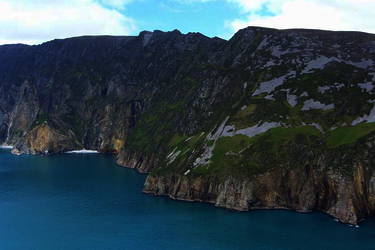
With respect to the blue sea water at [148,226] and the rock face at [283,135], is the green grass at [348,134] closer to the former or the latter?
the rock face at [283,135]

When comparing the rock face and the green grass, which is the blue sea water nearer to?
the rock face

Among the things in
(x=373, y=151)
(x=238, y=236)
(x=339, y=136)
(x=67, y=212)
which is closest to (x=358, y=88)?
(x=339, y=136)

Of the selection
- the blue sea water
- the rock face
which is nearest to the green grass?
the rock face

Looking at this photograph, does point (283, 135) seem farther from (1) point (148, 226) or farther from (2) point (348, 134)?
(1) point (148, 226)

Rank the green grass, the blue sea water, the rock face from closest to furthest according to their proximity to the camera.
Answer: the blue sea water → the rock face → the green grass

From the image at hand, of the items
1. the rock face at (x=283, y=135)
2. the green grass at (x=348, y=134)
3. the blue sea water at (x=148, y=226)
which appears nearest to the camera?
the blue sea water at (x=148, y=226)

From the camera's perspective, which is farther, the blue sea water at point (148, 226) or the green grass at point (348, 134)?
the green grass at point (348, 134)

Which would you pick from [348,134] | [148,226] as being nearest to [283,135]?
A: [348,134]

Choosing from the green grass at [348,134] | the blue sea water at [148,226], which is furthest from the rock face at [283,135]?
the blue sea water at [148,226]
